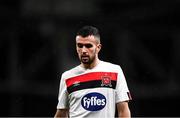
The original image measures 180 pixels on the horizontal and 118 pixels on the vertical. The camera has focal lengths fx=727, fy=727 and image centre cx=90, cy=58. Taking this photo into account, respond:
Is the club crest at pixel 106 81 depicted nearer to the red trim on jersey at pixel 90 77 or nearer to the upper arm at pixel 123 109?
the red trim on jersey at pixel 90 77

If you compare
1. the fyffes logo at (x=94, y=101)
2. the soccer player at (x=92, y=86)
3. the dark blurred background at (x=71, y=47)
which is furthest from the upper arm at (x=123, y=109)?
the dark blurred background at (x=71, y=47)

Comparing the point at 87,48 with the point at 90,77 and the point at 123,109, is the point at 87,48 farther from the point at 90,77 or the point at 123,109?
the point at 123,109

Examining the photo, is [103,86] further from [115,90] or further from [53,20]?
[53,20]

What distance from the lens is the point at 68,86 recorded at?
7.29m

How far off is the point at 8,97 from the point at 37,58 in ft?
3.87

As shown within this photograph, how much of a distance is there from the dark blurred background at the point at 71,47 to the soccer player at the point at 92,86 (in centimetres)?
946

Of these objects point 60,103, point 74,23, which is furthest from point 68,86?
point 74,23

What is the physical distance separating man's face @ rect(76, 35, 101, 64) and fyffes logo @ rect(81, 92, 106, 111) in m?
0.35

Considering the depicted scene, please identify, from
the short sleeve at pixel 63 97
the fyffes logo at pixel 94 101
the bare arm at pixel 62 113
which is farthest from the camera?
the bare arm at pixel 62 113

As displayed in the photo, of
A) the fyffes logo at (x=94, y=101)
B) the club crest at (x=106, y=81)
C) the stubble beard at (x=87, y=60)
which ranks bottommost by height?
the fyffes logo at (x=94, y=101)

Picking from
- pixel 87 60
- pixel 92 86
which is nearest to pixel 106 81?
pixel 92 86

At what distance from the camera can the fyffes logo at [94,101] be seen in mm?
7035

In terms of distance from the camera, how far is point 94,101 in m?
7.04

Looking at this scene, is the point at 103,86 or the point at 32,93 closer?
the point at 103,86
